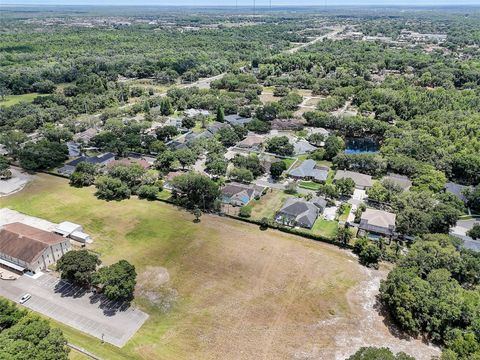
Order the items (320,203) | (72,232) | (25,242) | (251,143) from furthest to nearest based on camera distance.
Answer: (251,143), (320,203), (72,232), (25,242)

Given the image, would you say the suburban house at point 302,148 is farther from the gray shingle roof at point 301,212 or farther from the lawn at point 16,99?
the lawn at point 16,99

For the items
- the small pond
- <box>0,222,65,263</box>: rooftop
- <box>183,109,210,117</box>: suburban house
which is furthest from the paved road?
<box>183,109,210,117</box>: suburban house

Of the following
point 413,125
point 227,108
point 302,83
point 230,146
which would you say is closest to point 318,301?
point 230,146

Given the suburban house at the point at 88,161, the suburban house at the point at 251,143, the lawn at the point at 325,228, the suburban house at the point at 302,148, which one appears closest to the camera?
the lawn at the point at 325,228

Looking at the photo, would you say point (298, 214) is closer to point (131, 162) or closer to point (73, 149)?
point (131, 162)

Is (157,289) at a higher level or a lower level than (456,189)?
lower

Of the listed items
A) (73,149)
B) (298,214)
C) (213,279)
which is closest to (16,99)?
(73,149)

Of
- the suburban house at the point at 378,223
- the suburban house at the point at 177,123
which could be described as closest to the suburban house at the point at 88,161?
the suburban house at the point at 177,123
